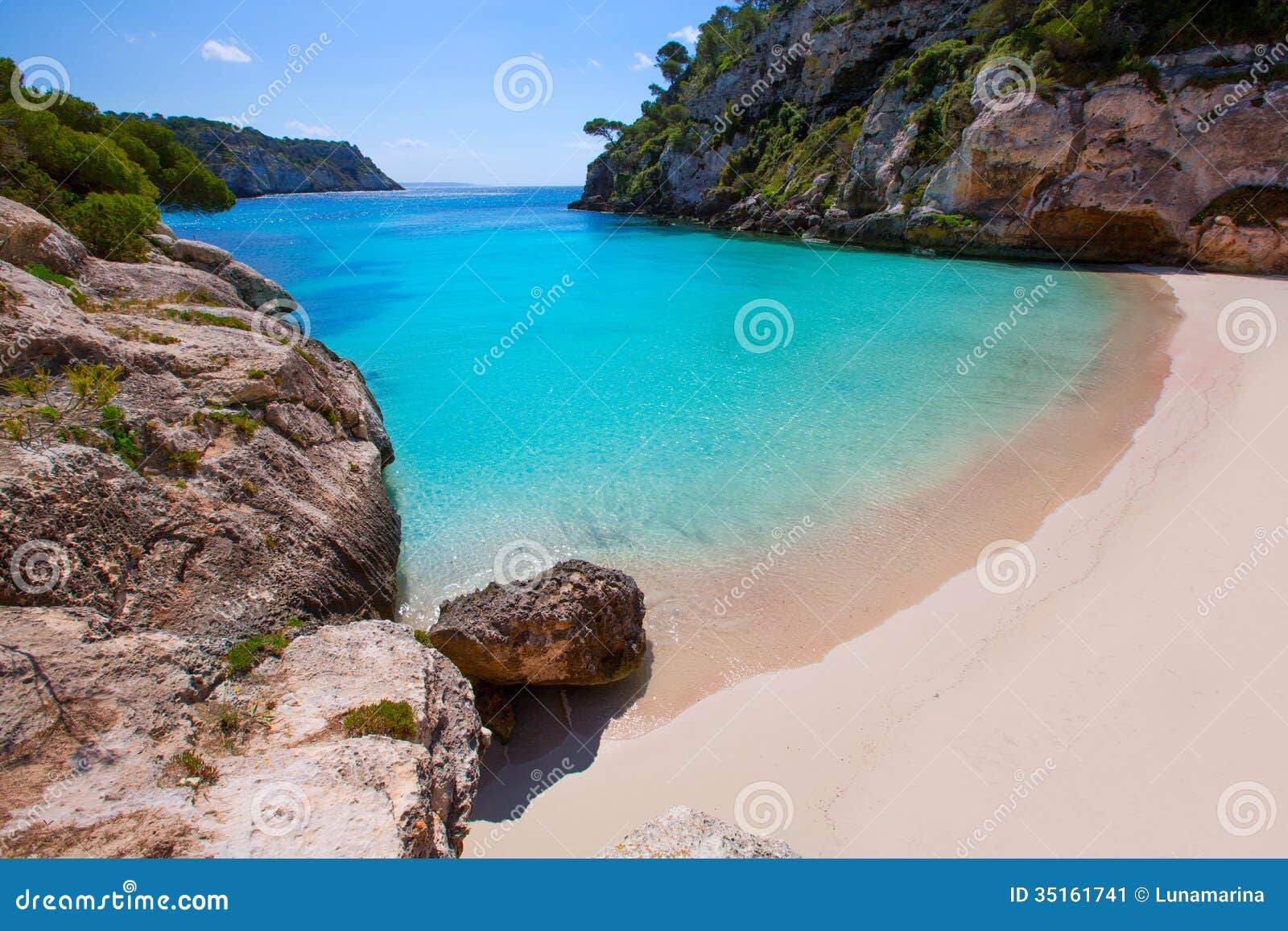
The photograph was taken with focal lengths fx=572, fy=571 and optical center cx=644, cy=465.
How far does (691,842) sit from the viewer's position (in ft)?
11.9

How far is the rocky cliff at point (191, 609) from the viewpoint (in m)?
3.40

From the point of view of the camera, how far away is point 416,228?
67.0 metres

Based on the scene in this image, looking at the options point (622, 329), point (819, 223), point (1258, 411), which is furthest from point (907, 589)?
point (819, 223)

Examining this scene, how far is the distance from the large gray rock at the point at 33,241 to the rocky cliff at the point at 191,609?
4 centimetres

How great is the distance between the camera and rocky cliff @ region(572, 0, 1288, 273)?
27141mm

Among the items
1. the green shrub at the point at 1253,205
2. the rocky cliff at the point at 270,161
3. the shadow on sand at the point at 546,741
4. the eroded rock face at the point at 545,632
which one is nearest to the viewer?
the shadow on sand at the point at 546,741

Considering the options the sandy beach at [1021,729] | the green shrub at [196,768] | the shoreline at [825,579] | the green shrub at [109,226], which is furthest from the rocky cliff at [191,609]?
the green shrub at [109,226]

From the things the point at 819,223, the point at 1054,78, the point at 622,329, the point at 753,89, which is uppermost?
the point at 753,89

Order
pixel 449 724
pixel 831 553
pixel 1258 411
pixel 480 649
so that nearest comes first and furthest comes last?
pixel 449 724 → pixel 480 649 → pixel 831 553 → pixel 1258 411

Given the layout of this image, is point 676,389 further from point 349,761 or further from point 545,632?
point 349,761

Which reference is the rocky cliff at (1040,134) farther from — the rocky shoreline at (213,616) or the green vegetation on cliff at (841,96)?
the rocky shoreline at (213,616)

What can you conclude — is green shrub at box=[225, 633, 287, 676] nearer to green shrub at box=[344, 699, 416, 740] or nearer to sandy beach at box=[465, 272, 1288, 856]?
green shrub at box=[344, 699, 416, 740]

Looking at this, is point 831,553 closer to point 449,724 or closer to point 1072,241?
point 449,724

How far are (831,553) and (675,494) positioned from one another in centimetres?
335
